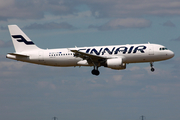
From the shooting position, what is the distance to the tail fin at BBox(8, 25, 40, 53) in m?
81.1

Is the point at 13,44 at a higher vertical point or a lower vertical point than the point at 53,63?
higher

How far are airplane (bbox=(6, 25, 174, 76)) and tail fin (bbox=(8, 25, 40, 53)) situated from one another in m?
0.33

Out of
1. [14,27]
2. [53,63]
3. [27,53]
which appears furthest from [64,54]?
[14,27]

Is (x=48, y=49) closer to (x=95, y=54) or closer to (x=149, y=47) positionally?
(x=95, y=54)

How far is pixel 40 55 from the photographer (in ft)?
256

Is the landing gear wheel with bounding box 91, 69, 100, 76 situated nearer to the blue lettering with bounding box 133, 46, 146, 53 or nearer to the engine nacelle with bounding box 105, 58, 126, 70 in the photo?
the engine nacelle with bounding box 105, 58, 126, 70

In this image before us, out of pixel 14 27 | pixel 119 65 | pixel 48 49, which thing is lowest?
pixel 119 65

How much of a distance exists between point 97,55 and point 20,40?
17.8 metres

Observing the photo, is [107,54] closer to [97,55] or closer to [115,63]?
[97,55]

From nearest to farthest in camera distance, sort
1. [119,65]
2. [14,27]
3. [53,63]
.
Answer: [119,65] → [53,63] → [14,27]

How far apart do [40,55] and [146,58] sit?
20997mm

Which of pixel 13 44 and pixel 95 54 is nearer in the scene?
pixel 95 54

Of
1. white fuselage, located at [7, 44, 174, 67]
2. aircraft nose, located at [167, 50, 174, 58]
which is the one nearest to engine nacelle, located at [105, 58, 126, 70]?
white fuselage, located at [7, 44, 174, 67]

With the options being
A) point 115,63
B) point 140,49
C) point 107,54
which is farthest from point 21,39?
point 140,49
